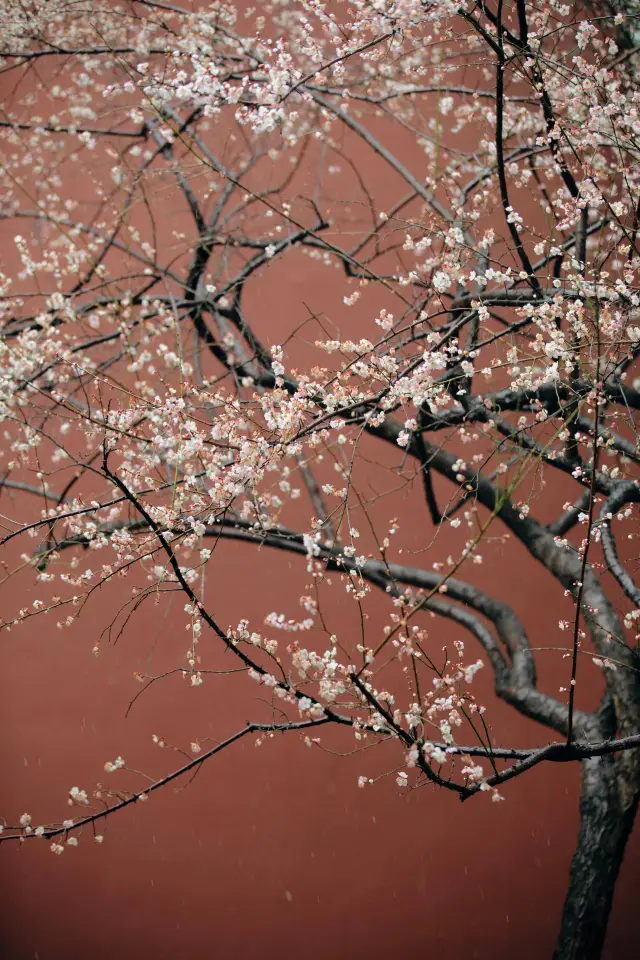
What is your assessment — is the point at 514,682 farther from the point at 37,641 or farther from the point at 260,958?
the point at 37,641

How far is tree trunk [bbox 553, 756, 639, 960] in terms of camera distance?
2.24m

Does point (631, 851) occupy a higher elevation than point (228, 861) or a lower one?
higher

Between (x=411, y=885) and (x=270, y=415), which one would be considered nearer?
(x=270, y=415)

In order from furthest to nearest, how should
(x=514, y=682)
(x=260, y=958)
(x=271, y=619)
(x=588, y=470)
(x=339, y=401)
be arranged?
(x=260, y=958) < (x=514, y=682) < (x=588, y=470) < (x=339, y=401) < (x=271, y=619)

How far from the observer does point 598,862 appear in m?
2.25

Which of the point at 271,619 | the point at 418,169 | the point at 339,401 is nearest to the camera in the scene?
the point at 271,619


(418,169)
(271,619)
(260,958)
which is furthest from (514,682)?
(418,169)

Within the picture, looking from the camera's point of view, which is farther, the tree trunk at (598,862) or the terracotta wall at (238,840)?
the terracotta wall at (238,840)

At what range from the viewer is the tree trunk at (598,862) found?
224 centimetres

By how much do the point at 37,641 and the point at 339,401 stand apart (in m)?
2.45

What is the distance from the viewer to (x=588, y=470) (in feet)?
7.14

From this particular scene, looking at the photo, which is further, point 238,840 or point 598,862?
point 238,840

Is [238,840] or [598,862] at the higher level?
[238,840]

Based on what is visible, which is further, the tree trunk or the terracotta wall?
the terracotta wall
